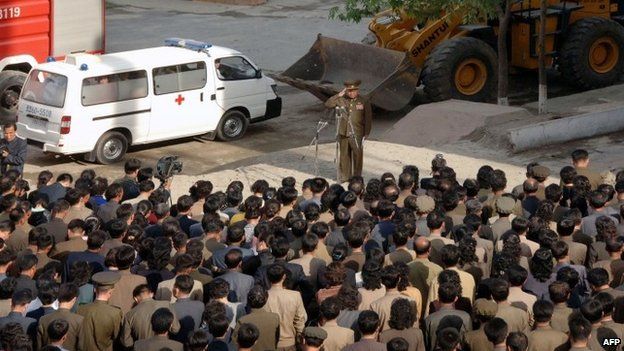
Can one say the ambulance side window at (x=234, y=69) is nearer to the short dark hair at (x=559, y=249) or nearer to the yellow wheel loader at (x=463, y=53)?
the yellow wheel loader at (x=463, y=53)

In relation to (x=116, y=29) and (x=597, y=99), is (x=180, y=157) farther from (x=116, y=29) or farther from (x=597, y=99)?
(x=116, y=29)

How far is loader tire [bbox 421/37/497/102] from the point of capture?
70.9ft

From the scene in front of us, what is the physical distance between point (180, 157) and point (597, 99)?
24.4 feet

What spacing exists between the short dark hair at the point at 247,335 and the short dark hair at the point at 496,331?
1.66m

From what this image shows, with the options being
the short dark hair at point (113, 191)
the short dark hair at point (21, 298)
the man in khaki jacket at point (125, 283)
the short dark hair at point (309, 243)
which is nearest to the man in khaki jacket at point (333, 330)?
the short dark hair at point (309, 243)

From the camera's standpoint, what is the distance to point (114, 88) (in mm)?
19234

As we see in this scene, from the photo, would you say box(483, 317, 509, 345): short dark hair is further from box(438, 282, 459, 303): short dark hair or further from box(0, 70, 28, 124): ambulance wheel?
box(0, 70, 28, 124): ambulance wheel

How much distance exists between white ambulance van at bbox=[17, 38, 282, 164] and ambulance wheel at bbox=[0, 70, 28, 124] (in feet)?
5.53

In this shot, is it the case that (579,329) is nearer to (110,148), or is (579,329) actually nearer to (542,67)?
(110,148)

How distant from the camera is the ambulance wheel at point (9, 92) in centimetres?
2109

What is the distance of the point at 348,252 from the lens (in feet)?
36.4

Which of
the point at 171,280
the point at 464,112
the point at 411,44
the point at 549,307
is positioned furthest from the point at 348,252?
the point at 411,44

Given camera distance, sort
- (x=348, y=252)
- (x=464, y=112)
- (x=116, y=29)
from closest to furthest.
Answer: (x=348, y=252) < (x=464, y=112) < (x=116, y=29)

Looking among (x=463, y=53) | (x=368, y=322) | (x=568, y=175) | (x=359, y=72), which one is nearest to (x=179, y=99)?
(x=359, y=72)
